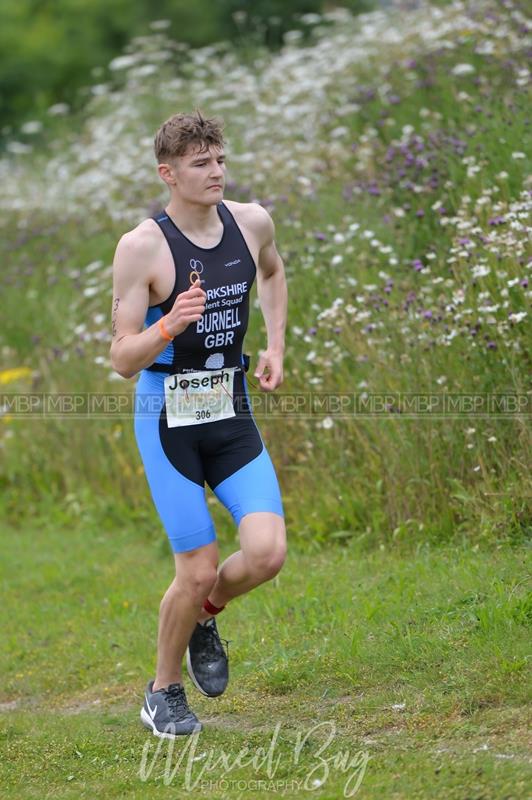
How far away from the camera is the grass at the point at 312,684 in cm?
456

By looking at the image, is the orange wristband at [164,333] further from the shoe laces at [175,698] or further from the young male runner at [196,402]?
the shoe laces at [175,698]

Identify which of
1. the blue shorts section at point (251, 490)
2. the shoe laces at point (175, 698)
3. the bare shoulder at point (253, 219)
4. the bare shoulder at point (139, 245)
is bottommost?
the shoe laces at point (175, 698)

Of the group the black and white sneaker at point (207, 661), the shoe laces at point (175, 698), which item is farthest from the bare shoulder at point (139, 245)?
the shoe laces at point (175, 698)

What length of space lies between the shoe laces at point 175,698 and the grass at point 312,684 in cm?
16

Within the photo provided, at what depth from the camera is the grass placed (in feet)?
15.0

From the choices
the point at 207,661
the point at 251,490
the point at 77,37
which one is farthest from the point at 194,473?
the point at 77,37

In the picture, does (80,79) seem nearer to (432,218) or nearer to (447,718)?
(432,218)

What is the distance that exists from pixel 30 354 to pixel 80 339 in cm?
125

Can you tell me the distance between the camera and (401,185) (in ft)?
28.7

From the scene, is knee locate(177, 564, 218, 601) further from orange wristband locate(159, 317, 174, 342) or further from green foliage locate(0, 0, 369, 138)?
green foliage locate(0, 0, 369, 138)

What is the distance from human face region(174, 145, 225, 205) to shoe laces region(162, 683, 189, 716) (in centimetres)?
214

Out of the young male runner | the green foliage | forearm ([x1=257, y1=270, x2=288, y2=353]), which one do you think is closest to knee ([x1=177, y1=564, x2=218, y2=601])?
the young male runner

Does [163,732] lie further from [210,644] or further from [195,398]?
[195,398]

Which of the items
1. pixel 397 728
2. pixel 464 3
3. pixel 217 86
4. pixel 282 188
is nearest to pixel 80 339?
pixel 282 188
